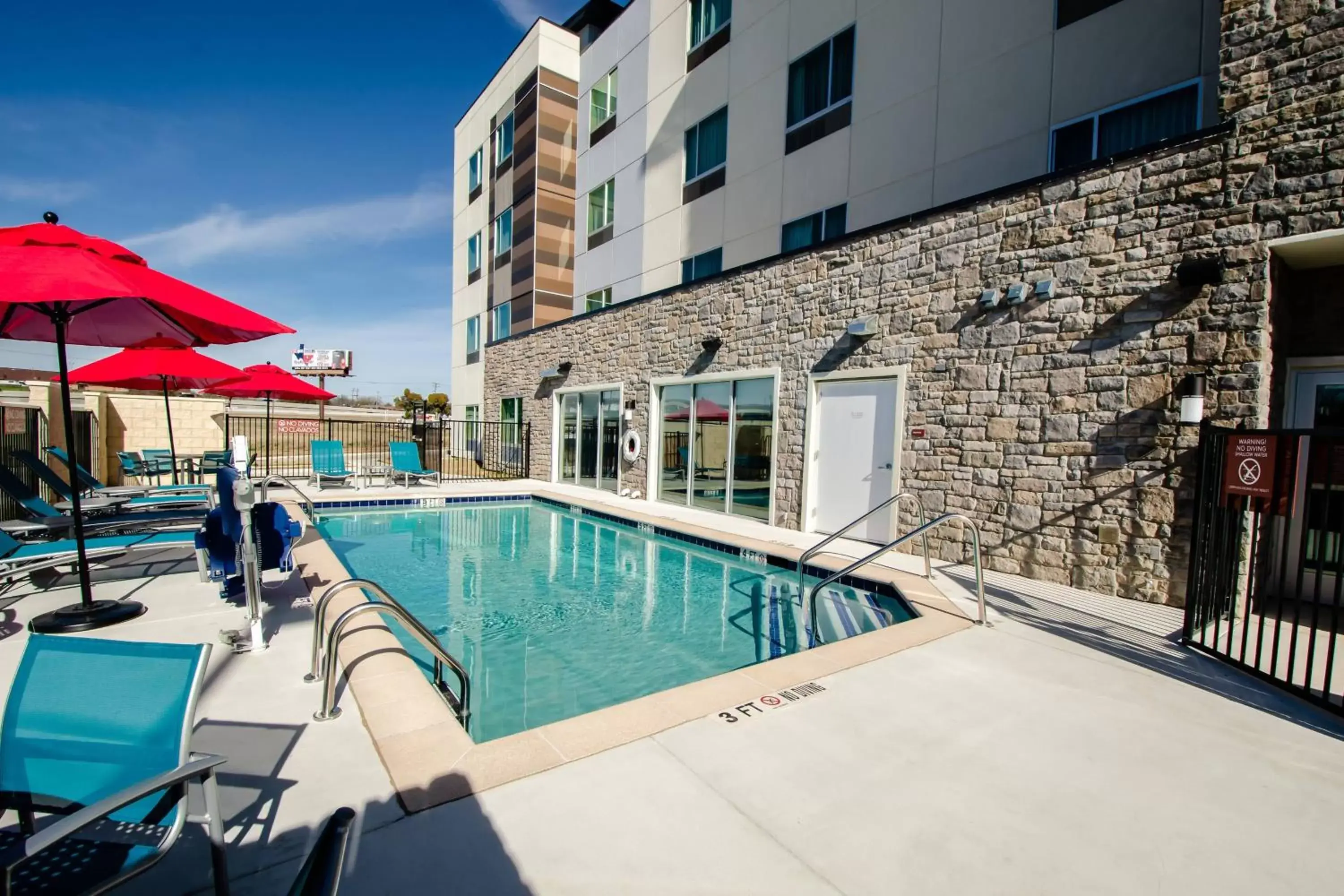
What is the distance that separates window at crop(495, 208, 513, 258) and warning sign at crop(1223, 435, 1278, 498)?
21110 millimetres

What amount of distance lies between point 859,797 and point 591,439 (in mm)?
11821

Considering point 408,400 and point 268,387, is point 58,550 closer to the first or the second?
point 268,387

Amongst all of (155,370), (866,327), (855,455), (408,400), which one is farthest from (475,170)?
(408,400)

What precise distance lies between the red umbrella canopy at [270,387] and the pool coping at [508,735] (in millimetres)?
7396

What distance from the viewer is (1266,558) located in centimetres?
407

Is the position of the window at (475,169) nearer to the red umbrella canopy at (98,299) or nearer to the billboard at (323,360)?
the red umbrella canopy at (98,299)

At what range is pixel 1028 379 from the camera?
6.17 m

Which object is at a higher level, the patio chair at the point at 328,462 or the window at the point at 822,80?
the window at the point at 822,80

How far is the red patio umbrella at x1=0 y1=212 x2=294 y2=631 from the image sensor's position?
291cm

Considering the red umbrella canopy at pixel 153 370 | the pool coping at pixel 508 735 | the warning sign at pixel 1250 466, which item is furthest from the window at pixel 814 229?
the red umbrella canopy at pixel 153 370

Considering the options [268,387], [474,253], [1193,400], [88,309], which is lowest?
[1193,400]

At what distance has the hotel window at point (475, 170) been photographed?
23.6m

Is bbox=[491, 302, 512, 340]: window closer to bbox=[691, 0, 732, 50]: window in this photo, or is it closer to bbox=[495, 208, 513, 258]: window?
bbox=[495, 208, 513, 258]: window

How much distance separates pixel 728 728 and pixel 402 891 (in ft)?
4.94
